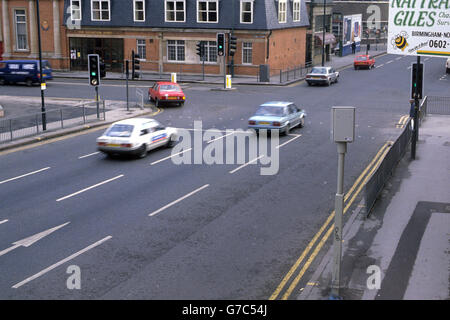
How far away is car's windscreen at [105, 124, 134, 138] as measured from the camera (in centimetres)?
2276

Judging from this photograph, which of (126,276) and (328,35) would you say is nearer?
(126,276)

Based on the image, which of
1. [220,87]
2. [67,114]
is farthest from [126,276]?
[220,87]

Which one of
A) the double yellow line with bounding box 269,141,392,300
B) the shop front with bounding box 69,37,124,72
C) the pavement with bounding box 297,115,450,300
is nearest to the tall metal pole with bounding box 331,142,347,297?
the pavement with bounding box 297,115,450,300

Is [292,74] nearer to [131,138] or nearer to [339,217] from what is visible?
[131,138]

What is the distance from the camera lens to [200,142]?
Result: 2595 cm

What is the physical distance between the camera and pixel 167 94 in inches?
1446

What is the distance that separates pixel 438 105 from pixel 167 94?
17560 millimetres

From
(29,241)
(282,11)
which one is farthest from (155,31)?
(29,241)

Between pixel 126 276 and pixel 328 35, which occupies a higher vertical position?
pixel 328 35

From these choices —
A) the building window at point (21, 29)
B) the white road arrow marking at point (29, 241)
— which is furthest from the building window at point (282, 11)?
the white road arrow marking at point (29, 241)

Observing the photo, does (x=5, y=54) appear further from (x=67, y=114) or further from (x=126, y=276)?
(x=126, y=276)

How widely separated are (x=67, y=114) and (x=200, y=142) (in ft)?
31.2

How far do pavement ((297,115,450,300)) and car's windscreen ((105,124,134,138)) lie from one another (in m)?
9.92
